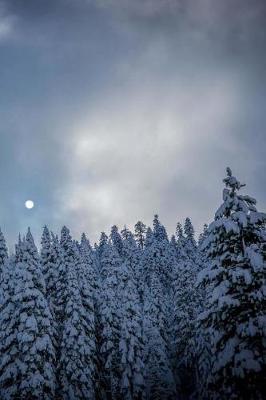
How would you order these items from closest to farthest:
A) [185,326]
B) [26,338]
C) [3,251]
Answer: [26,338], [185,326], [3,251]

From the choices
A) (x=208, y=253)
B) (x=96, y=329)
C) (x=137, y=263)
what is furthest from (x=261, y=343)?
(x=137, y=263)

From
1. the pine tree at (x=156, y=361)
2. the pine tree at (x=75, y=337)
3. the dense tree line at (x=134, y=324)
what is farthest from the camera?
the pine tree at (x=156, y=361)

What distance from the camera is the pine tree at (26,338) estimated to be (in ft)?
89.8

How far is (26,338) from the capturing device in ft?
92.7

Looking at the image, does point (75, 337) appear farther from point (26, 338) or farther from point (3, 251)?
point (3, 251)

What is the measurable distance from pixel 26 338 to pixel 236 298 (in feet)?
65.5

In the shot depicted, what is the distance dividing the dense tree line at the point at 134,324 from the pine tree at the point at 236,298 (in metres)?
0.04

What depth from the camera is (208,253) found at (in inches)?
640

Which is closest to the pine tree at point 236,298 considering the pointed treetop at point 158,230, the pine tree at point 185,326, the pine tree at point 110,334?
the pine tree at point 110,334

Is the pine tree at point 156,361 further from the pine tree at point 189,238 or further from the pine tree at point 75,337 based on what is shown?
the pine tree at point 189,238

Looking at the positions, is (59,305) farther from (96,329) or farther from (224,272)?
(224,272)

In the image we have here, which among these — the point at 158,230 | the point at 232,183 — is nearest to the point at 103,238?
the point at 158,230

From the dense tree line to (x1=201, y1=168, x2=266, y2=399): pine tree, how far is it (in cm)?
4

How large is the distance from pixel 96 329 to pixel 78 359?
6954 millimetres
